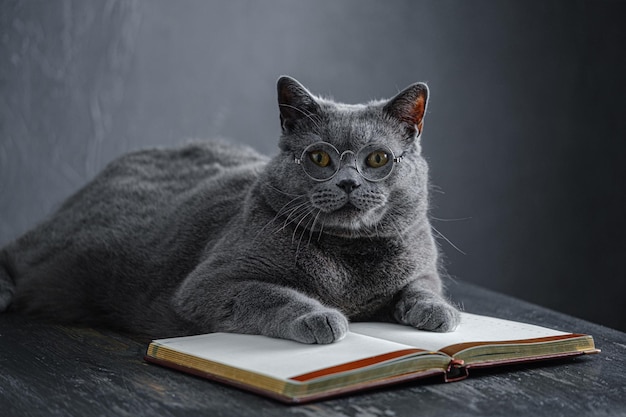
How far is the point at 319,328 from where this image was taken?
50.4 inches

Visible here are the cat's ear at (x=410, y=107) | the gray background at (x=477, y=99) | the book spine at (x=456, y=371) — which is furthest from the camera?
the gray background at (x=477, y=99)

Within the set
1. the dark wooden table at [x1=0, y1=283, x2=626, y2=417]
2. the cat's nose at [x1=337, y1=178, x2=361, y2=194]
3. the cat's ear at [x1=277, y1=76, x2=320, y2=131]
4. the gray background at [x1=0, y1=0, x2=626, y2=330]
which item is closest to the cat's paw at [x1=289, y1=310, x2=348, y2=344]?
the dark wooden table at [x1=0, y1=283, x2=626, y2=417]

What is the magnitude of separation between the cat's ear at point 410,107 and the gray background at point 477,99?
1.39 meters

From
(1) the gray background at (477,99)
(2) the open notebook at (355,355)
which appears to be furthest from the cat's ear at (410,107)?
(1) the gray background at (477,99)

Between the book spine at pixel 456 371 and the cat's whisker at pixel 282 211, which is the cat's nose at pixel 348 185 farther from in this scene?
the book spine at pixel 456 371

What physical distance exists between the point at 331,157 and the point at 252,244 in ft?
0.78

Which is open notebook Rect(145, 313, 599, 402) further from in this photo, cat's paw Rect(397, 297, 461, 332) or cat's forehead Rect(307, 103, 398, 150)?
cat's forehead Rect(307, 103, 398, 150)

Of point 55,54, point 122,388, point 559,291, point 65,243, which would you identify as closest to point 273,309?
point 122,388

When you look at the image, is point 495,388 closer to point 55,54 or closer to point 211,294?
point 211,294

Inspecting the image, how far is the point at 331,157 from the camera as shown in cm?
146

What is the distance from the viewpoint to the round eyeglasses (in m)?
1.46

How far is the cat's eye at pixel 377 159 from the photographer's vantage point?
4.83ft

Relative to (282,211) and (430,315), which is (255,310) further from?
(430,315)

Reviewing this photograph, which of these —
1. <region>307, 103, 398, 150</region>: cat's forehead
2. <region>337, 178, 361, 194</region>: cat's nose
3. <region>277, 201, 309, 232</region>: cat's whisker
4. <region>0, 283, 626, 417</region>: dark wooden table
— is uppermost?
<region>307, 103, 398, 150</region>: cat's forehead
